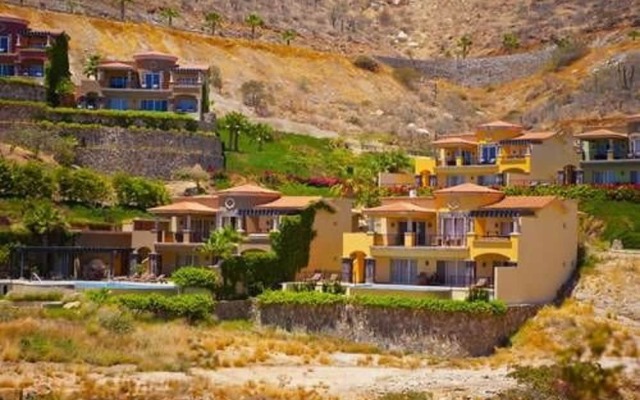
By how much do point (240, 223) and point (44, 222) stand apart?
424 inches

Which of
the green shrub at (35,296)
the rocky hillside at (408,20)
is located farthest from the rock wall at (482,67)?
the green shrub at (35,296)

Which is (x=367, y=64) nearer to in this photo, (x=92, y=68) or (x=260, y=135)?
(x=260, y=135)

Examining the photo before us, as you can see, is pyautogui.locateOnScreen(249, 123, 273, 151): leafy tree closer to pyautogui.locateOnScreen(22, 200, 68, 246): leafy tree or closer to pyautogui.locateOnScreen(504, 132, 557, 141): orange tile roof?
pyautogui.locateOnScreen(504, 132, 557, 141): orange tile roof

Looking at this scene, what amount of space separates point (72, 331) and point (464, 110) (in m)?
78.9

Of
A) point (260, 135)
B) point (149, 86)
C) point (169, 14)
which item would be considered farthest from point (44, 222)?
point (169, 14)

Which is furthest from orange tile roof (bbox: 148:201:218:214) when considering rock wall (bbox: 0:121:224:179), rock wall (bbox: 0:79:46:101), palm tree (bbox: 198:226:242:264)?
rock wall (bbox: 0:79:46:101)

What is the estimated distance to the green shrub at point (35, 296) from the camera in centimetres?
5062

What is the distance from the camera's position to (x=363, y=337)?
4988 centimetres

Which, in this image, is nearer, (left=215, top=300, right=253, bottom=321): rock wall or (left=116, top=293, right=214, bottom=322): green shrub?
(left=116, top=293, right=214, bottom=322): green shrub

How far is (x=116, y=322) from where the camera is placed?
45719 mm

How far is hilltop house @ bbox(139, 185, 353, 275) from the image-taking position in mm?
58531

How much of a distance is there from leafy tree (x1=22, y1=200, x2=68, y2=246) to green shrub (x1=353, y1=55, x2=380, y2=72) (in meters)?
66.3

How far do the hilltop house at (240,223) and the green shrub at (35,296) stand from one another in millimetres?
10452

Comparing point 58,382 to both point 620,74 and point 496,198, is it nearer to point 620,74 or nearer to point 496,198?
point 496,198
